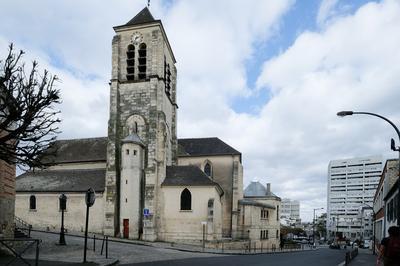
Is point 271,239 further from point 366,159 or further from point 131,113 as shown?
point 366,159

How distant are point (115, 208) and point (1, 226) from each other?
18.9 meters

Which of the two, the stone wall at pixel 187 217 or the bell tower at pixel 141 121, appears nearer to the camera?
the stone wall at pixel 187 217

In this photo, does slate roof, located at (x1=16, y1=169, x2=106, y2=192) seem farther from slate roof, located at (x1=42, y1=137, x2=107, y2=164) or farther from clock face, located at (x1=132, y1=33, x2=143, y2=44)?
clock face, located at (x1=132, y1=33, x2=143, y2=44)

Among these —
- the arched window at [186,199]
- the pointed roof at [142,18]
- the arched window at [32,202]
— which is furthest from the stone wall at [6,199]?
the pointed roof at [142,18]

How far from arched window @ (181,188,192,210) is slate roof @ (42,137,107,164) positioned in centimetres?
982

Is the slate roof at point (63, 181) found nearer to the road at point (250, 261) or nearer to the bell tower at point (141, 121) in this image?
the bell tower at point (141, 121)

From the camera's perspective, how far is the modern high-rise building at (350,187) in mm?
141625

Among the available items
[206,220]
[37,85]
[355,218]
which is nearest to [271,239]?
[206,220]

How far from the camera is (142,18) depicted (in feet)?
134

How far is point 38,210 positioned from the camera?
37938 mm

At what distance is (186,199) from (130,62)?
1496 centimetres

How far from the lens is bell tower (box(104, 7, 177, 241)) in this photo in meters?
35.5

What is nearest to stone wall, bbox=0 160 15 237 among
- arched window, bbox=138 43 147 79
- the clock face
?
arched window, bbox=138 43 147 79

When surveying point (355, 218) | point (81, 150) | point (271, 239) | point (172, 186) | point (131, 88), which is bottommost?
point (355, 218)
